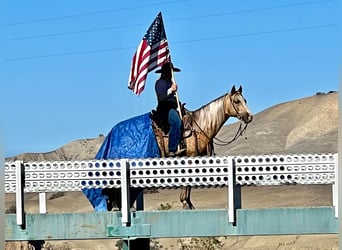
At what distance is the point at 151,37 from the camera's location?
18.6m

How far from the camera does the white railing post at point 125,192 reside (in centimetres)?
1488

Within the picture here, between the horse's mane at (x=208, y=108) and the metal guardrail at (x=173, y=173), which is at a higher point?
the horse's mane at (x=208, y=108)

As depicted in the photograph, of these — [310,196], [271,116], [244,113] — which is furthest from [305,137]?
[244,113]

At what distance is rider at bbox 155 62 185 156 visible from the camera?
18016mm

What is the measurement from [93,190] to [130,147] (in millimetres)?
1553

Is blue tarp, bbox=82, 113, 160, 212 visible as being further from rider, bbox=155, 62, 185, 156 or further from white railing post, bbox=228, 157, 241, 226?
white railing post, bbox=228, 157, 241, 226

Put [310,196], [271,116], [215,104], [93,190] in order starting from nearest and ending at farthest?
[93,190] → [215,104] → [310,196] → [271,116]

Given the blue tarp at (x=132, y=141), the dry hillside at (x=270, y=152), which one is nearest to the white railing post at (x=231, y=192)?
the blue tarp at (x=132, y=141)

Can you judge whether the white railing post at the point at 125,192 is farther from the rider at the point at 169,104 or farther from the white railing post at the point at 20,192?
the rider at the point at 169,104

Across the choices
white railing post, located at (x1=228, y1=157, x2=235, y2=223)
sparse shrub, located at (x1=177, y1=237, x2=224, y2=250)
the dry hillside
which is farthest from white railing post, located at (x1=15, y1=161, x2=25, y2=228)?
the dry hillside

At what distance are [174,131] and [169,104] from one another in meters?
0.51

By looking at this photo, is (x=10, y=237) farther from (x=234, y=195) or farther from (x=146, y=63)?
(x=146, y=63)

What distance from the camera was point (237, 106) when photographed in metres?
19.7

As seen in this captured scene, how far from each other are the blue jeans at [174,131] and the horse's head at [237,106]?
1654 millimetres
